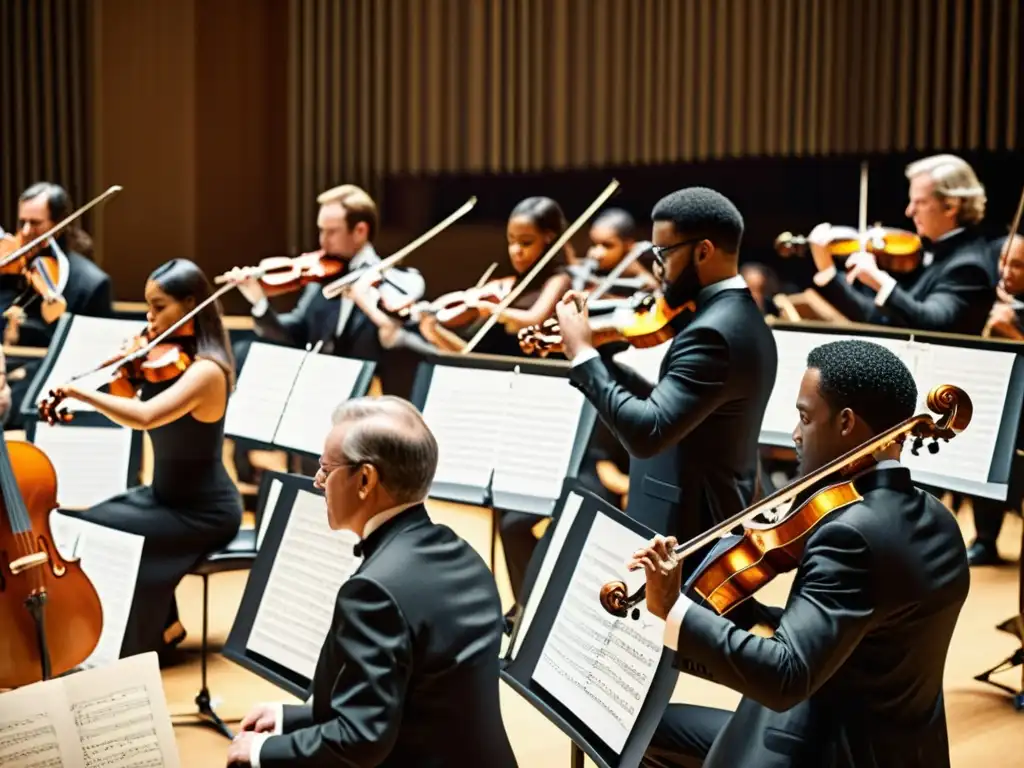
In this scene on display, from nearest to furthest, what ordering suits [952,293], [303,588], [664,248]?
1. [303,588]
2. [664,248]
3. [952,293]

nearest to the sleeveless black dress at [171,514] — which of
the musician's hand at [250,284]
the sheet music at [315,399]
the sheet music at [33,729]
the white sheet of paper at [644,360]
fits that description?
the sheet music at [315,399]

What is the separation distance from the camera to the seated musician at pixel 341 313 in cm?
541

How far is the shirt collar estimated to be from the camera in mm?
3156

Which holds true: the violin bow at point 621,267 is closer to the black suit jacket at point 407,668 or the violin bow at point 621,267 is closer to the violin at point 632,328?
the violin at point 632,328

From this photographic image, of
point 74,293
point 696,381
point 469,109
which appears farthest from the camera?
point 469,109

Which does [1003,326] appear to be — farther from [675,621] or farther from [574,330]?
[675,621]

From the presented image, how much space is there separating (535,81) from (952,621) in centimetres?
679

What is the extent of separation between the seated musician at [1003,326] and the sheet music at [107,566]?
8.97 feet

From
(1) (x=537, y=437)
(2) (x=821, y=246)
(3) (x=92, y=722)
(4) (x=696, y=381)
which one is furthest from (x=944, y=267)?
(3) (x=92, y=722)

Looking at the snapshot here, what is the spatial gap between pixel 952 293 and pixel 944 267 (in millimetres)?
100

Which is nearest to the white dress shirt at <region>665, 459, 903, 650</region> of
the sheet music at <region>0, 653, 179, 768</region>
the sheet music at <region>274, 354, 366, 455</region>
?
the sheet music at <region>0, 653, 179, 768</region>

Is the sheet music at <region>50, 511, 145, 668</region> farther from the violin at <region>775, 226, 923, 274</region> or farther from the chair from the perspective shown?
the violin at <region>775, 226, 923, 274</region>

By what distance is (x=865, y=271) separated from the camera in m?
4.56

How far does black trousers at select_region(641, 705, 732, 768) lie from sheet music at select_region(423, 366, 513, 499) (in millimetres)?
1464
